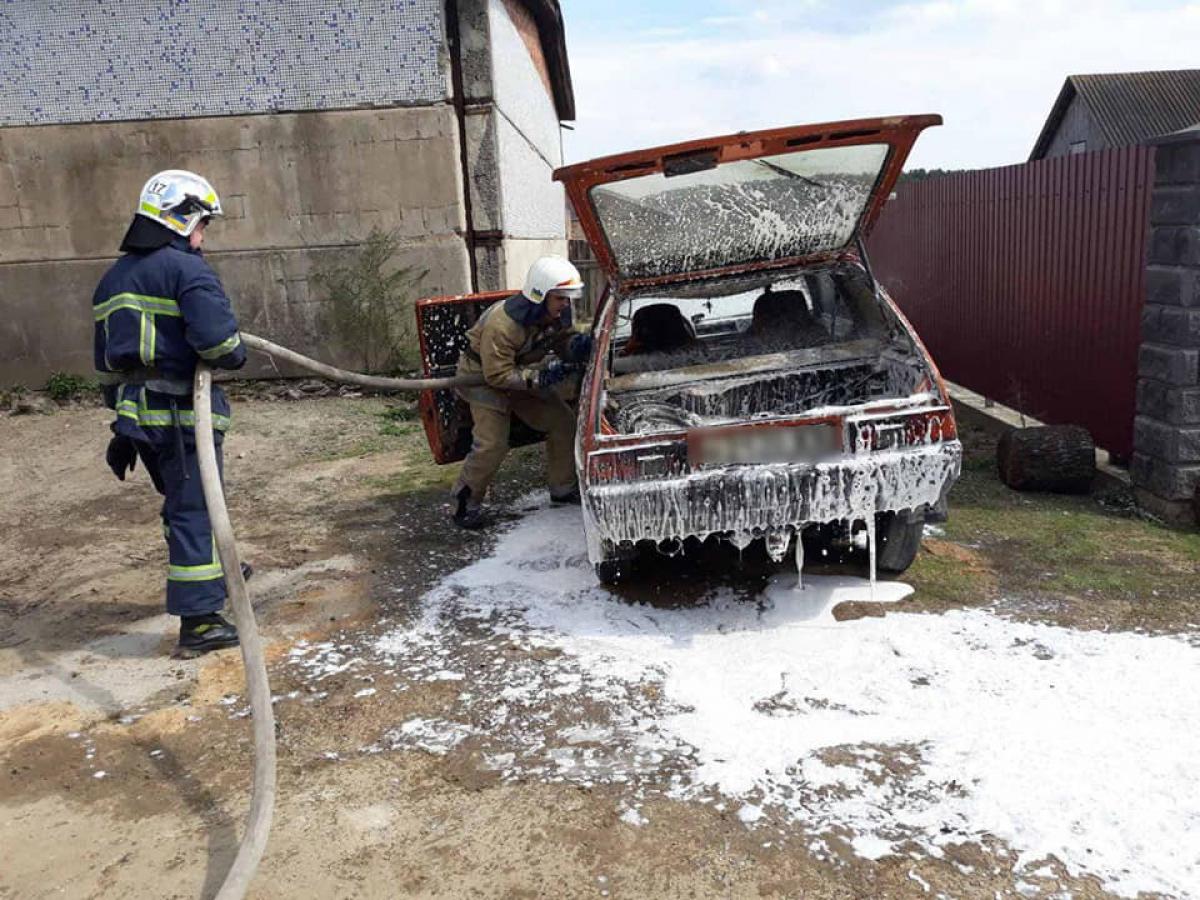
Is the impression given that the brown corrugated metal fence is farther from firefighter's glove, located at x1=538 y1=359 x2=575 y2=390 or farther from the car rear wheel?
firefighter's glove, located at x1=538 y1=359 x2=575 y2=390

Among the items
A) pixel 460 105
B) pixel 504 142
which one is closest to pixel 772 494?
pixel 460 105

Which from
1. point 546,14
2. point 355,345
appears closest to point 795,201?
point 355,345

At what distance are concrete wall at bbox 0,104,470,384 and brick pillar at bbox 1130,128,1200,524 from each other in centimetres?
593

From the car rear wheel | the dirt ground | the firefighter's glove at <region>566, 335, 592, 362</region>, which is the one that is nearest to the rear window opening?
the firefighter's glove at <region>566, 335, 592, 362</region>

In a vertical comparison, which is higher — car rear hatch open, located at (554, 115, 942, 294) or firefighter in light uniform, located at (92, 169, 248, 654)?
car rear hatch open, located at (554, 115, 942, 294)

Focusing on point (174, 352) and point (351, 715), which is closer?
point (351, 715)

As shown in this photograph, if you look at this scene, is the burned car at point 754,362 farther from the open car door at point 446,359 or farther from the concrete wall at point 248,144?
the concrete wall at point 248,144

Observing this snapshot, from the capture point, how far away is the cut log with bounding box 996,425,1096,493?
19.1ft

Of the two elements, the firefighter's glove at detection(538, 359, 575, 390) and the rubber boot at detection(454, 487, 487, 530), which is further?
the rubber boot at detection(454, 487, 487, 530)

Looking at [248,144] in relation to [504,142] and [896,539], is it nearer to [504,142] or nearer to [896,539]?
[504,142]

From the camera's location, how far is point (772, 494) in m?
3.82

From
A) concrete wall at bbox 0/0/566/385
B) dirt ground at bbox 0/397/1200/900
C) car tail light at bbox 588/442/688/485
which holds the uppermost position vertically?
concrete wall at bbox 0/0/566/385

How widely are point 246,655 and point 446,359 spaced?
10.0 feet

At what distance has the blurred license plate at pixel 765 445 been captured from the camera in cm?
387
